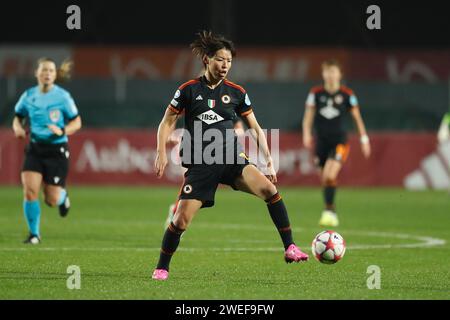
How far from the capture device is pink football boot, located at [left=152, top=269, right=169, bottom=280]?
9.08 meters

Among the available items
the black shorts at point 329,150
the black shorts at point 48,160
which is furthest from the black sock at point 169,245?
the black shorts at point 329,150

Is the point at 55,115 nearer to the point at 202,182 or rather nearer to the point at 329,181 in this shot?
the point at 202,182

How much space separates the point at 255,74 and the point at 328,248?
Result: 1990cm

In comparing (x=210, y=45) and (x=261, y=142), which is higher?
(x=210, y=45)

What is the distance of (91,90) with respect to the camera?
26.9 meters

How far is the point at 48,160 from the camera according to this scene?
12641 millimetres

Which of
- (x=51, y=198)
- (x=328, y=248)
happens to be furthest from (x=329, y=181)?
(x=328, y=248)

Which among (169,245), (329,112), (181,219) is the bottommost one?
(169,245)

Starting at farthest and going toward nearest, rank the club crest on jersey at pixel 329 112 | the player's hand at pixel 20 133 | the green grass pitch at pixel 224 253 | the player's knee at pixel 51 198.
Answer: the club crest on jersey at pixel 329 112 → the player's knee at pixel 51 198 → the player's hand at pixel 20 133 → the green grass pitch at pixel 224 253

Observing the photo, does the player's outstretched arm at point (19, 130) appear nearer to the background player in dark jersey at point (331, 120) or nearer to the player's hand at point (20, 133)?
the player's hand at point (20, 133)

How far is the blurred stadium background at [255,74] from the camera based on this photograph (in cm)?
2430

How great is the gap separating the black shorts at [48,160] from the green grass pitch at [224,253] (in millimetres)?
780

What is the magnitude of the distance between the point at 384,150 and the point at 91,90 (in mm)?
7586
